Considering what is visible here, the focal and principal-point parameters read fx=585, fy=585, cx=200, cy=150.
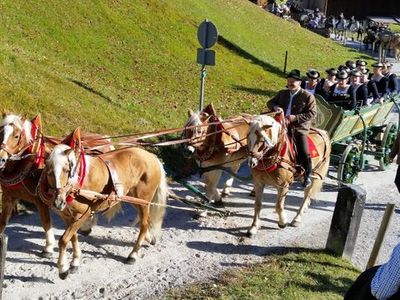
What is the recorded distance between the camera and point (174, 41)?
21.9 metres

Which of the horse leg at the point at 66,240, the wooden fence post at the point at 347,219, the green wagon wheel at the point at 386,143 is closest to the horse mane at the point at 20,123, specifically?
the horse leg at the point at 66,240

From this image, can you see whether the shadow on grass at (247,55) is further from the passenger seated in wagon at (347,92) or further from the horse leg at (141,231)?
the horse leg at (141,231)

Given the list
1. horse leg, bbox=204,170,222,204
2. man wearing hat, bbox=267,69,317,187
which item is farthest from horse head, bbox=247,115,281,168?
horse leg, bbox=204,170,222,204

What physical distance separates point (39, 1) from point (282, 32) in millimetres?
15870

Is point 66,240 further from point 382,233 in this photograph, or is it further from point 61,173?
point 382,233

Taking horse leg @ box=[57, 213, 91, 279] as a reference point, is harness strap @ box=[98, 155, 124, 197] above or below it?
above

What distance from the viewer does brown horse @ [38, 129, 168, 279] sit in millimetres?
6695

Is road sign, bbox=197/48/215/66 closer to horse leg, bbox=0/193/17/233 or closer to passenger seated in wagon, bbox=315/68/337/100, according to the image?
passenger seated in wagon, bbox=315/68/337/100

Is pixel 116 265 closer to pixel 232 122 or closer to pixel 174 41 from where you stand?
pixel 232 122

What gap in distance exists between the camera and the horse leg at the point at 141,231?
26.8ft

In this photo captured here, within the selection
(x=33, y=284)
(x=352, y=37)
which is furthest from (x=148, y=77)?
(x=352, y=37)

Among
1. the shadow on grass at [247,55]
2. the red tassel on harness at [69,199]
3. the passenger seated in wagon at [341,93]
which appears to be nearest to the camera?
the red tassel on harness at [69,199]

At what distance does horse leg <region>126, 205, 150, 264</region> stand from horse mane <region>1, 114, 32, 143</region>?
6.10 feet

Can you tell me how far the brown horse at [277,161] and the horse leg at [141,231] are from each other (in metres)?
1.68
